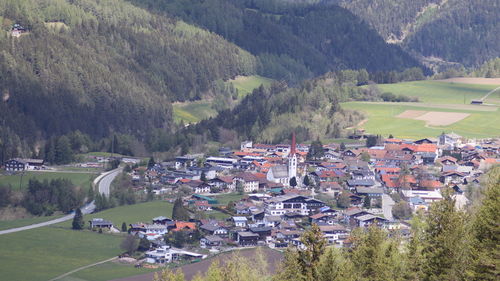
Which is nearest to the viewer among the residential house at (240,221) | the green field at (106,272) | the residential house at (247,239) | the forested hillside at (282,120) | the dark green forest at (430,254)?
the dark green forest at (430,254)

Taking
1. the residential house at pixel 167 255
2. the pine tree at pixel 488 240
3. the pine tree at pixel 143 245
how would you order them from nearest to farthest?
the pine tree at pixel 488 240 < the residential house at pixel 167 255 < the pine tree at pixel 143 245

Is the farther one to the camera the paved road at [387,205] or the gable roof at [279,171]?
the gable roof at [279,171]

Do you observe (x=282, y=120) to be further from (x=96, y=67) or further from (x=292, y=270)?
(x=292, y=270)

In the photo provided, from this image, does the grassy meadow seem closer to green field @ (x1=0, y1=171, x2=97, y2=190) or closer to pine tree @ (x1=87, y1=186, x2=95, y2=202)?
green field @ (x1=0, y1=171, x2=97, y2=190)

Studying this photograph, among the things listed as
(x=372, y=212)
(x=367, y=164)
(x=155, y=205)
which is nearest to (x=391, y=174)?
(x=367, y=164)

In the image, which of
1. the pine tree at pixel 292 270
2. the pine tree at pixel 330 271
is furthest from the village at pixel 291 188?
the pine tree at pixel 330 271

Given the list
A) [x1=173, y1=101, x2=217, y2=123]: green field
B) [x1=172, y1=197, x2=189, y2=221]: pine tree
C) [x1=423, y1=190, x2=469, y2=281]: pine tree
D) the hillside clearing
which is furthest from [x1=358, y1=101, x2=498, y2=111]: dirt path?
[x1=423, y1=190, x2=469, y2=281]: pine tree

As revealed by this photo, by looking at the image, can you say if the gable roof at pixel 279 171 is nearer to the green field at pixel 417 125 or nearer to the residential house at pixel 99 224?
the residential house at pixel 99 224
